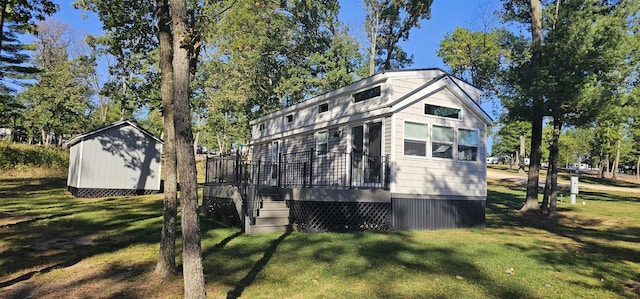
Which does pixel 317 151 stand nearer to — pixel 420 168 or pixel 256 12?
pixel 420 168

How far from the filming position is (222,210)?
40.1 feet

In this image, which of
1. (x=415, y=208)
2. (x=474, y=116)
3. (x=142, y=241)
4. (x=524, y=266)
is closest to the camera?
(x=524, y=266)

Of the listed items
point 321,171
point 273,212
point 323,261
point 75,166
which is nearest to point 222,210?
point 273,212

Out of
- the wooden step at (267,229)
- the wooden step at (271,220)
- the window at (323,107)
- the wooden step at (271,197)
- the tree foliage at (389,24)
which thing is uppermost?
the tree foliage at (389,24)

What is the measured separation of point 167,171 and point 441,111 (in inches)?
335

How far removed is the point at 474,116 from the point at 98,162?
1637 centimetres

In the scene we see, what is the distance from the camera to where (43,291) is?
5.74 meters

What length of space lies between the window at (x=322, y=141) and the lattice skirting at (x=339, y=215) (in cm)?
339

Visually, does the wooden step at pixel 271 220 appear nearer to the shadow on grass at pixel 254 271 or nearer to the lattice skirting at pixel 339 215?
the lattice skirting at pixel 339 215

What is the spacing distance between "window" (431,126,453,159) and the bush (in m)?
27.7

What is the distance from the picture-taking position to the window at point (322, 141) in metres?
13.9

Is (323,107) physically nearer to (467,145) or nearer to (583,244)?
(467,145)

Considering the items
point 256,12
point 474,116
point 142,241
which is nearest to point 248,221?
point 142,241

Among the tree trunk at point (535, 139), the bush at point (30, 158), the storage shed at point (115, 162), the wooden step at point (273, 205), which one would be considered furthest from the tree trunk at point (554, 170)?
the bush at point (30, 158)
